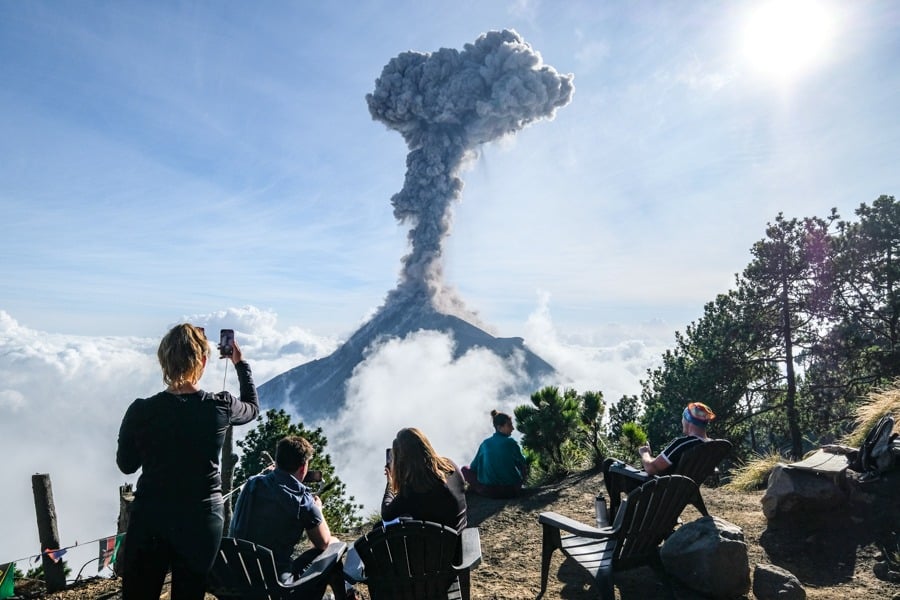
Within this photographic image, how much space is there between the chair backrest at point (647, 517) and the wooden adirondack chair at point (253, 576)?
75.1 inches

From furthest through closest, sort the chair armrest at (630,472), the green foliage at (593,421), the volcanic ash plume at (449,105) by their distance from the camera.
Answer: the volcanic ash plume at (449,105)
the green foliage at (593,421)
the chair armrest at (630,472)

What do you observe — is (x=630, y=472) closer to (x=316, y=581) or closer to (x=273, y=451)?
(x=316, y=581)

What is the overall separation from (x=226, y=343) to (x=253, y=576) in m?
1.30

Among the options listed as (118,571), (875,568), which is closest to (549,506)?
(875,568)

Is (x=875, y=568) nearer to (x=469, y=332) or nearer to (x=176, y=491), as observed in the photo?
(x=176, y=491)

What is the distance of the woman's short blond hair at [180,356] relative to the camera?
2.37 metres

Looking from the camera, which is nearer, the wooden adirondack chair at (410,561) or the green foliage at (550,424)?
the wooden adirondack chair at (410,561)

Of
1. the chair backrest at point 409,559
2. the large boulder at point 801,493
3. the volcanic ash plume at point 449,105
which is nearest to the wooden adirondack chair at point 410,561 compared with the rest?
the chair backrest at point 409,559

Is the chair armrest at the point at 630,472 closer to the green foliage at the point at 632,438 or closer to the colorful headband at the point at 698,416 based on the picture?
the colorful headband at the point at 698,416

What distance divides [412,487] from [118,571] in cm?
418

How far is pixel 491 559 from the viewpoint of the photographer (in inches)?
203

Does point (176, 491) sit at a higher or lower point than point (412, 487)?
higher

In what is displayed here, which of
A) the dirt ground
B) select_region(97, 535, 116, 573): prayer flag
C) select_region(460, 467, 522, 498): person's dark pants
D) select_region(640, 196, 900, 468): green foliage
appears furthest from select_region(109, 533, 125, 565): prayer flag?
select_region(640, 196, 900, 468): green foliage

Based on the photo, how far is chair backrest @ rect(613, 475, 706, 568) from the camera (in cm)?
337
